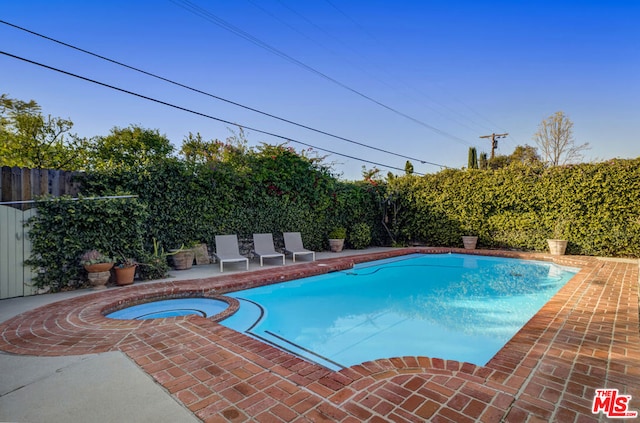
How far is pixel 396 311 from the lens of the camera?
212 inches

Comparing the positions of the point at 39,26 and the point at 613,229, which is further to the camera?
the point at 613,229

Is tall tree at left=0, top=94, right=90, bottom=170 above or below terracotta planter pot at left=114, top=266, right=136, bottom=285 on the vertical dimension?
above

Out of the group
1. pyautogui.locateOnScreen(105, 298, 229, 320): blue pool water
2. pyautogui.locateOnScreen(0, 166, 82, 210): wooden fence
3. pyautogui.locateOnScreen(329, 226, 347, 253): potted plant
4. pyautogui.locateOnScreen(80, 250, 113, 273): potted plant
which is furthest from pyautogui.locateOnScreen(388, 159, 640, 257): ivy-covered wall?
pyautogui.locateOnScreen(0, 166, 82, 210): wooden fence

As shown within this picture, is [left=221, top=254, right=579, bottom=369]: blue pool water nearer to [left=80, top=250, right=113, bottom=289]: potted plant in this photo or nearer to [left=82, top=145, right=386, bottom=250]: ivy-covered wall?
[left=80, top=250, right=113, bottom=289]: potted plant

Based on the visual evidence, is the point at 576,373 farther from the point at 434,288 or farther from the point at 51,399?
the point at 434,288

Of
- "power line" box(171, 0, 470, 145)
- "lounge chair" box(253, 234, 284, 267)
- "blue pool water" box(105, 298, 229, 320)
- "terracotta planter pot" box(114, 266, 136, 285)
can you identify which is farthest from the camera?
"lounge chair" box(253, 234, 284, 267)

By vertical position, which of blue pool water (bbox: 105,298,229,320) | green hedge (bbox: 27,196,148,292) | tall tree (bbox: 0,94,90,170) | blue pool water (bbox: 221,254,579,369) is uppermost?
tall tree (bbox: 0,94,90,170)

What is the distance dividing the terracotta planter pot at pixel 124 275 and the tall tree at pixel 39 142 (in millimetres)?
7378

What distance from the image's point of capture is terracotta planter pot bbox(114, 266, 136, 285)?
589cm

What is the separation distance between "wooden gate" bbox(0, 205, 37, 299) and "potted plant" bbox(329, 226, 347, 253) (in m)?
8.27

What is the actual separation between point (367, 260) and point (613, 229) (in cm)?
783

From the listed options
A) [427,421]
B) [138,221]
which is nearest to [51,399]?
[427,421]

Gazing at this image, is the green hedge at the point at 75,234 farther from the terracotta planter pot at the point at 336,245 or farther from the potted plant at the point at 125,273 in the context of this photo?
the terracotta planter pot at the point at 336,245

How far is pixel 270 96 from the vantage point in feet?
36.4
